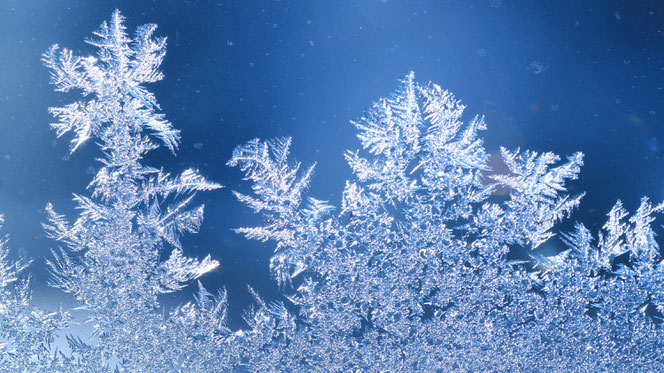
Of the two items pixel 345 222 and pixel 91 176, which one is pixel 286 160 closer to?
pixel 345 222

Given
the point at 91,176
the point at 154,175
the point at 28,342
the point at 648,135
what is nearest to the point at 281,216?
the point at 154,175

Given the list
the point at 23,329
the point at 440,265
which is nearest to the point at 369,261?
the point at 440,265

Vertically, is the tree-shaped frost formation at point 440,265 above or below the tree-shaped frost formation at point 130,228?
below

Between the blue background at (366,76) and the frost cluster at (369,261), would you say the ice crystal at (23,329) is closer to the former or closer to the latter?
the frost cluster at (369,261)

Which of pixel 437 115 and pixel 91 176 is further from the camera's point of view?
pixel 91 176

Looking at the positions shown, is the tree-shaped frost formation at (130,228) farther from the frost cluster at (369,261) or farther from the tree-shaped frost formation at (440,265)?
the tree-shaped frost formation at (440,265)

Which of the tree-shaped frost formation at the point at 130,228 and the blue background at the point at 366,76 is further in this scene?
the blue background at the point at 366,76

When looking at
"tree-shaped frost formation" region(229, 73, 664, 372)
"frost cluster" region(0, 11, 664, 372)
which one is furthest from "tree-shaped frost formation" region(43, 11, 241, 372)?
"tree-shaped frost formation" region(229, 73, 664, 372)

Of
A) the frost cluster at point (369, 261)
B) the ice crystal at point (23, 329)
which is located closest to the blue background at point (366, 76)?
the frost cluster at point (369, 261)
